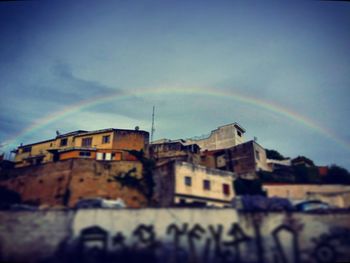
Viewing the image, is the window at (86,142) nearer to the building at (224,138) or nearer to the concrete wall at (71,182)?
the concrete wall at (71,182)

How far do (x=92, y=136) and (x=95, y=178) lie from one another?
16.6 m

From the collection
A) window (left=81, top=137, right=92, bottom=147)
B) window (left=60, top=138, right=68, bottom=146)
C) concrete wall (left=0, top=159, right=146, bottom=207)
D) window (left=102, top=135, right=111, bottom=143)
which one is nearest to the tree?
concrete wall (left=0, top=159, right=146, bottom=207)

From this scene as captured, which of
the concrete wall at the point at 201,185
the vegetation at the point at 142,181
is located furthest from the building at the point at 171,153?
the concrete wall at the point at 201,185

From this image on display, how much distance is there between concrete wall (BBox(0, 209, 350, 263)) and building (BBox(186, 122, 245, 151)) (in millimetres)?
31439

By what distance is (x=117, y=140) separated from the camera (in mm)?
53219

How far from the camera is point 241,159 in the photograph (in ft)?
157

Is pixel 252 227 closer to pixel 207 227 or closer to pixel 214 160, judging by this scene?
pixel 207 227

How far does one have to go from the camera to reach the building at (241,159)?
45938mm

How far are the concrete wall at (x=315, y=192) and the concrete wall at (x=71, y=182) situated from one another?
56.2 feet

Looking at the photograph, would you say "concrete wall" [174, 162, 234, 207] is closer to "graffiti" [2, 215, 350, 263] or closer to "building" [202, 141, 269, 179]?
"building" [202, 141, 269, 179]

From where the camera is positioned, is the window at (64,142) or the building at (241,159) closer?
the building at (241,159)

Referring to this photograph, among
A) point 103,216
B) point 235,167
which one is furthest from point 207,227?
point 235,167

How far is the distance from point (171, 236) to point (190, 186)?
39.5 feet

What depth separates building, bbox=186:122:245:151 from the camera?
5866 centimetres
